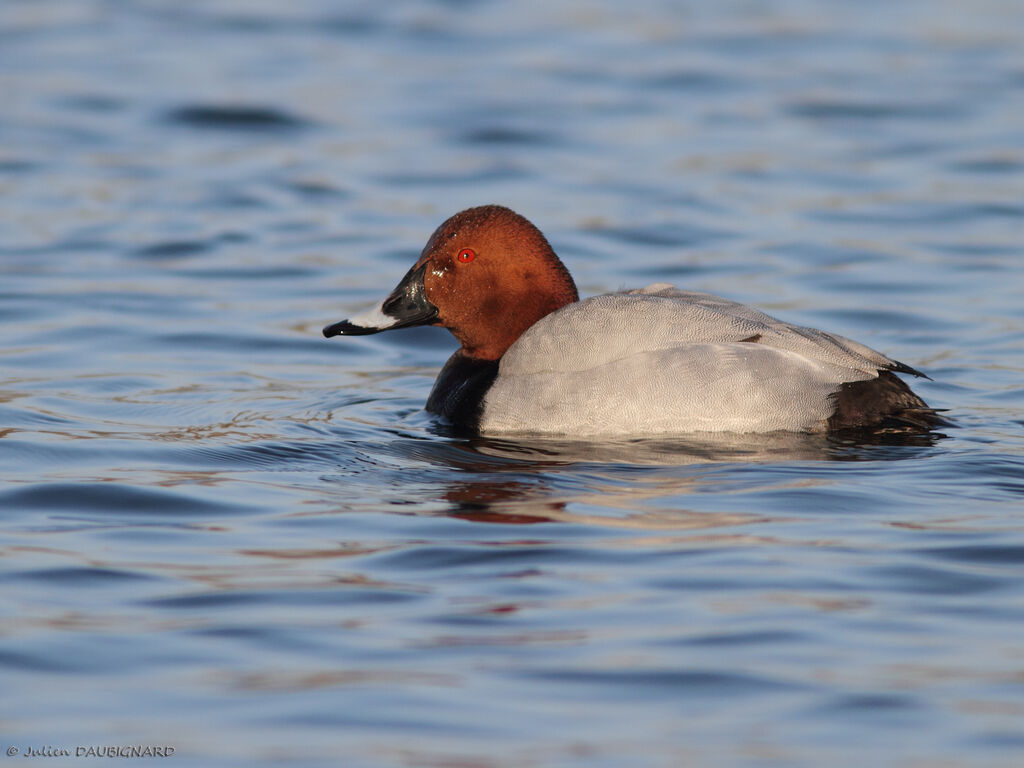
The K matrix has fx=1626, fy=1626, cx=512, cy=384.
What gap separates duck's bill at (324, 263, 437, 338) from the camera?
7.52 metres

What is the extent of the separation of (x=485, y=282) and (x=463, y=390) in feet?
1.72

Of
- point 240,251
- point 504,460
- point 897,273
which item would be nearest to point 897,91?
point 897,273

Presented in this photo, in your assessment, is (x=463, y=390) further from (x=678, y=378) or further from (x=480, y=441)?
(x=678, y=378)

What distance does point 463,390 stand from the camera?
7242 millimetres

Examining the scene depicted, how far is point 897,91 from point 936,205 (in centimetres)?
314

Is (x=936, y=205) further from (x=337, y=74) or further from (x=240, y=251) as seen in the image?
(x=337, y=74)

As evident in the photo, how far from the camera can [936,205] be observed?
1182 cm

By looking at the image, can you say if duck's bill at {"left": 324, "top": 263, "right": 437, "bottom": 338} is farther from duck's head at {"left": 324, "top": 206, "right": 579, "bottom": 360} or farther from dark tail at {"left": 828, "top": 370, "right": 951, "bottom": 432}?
dark tail at {"left": 828, "top": 370, "right": 951, "bottom": 432}

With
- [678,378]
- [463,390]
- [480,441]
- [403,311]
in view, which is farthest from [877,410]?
[403,311]

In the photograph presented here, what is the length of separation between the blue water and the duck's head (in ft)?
1.99

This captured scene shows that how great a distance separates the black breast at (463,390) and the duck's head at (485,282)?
0.35 ft

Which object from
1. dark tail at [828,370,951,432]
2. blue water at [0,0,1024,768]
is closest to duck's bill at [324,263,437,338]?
blue water at [0,0,1024,768]

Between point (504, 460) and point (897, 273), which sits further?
point (897, 273)

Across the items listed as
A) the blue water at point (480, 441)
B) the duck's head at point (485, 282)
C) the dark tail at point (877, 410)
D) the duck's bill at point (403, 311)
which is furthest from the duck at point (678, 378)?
the duck's bill at point (403, 311)
